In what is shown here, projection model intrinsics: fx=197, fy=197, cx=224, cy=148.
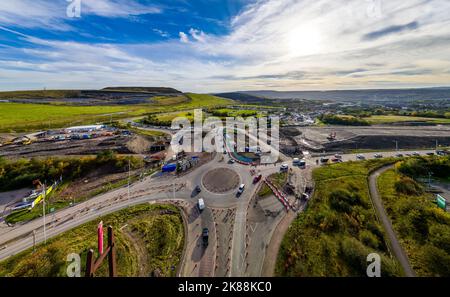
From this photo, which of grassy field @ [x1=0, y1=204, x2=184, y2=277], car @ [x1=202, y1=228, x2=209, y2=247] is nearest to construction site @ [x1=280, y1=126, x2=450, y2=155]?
car @ [x1=202, y1=228, x2=209, y2=247]

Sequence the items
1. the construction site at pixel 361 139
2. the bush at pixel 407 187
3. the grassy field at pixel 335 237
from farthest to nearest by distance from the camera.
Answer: the construction site at pixel 361 139, the bush at pixel 407 187, the grassy field at pixel 335 237

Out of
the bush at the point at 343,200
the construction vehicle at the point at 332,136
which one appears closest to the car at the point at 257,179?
the bush at the point at 343,200

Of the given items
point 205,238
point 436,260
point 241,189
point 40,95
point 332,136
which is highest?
point 40,95

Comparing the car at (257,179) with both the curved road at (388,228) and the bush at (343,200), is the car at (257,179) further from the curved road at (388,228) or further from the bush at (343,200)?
the curved road at (388,228)

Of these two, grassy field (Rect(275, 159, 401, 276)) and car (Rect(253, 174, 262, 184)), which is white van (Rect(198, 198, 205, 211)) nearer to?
car (Rect(253, 174, 262, 184))

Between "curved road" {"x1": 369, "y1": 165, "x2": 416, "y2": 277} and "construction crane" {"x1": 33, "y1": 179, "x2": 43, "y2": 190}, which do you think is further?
"construction crane" {"x1": 33, "y1": 179, "x2": 43, "y2": 190}

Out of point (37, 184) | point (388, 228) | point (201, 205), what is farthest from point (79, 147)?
point (388, 228)

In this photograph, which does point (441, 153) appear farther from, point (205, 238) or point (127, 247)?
point (127, 247)
